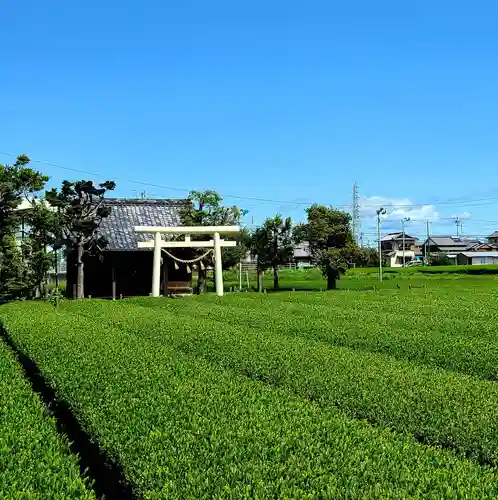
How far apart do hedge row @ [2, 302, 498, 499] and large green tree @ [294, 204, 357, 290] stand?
2441 cm

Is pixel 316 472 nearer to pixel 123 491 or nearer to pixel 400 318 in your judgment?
pixel 123 491

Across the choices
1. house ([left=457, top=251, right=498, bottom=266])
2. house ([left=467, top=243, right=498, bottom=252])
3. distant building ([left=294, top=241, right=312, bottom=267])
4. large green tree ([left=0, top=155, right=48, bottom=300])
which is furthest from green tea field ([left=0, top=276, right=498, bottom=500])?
house ([left=467, top=243, right=498, bottom=252])

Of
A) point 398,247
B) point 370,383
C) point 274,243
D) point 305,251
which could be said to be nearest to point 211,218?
point 274,243

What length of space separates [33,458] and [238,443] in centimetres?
183

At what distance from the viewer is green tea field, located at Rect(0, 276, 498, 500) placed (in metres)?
4.93

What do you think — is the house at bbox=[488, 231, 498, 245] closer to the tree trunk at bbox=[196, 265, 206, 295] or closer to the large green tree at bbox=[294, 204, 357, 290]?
the large green tree at bbox=[294, 204, 357, 290]

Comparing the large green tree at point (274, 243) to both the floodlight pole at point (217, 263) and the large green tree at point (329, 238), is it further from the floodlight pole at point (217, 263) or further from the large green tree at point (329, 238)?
the floodlight pole at point (217, 263)

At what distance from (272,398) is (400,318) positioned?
10416 millimetres

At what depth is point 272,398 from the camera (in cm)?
747

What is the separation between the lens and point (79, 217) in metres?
26.6

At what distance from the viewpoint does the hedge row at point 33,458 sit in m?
4.87

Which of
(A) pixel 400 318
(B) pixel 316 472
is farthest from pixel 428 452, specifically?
(A) pixel 400 318

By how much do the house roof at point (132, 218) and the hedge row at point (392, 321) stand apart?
15.8 feet

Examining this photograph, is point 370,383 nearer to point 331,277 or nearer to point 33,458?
point 33,458
